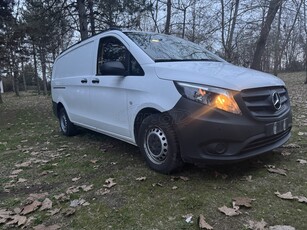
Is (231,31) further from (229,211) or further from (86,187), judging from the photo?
(229,211)

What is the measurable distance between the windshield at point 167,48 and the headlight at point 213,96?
0.86 meters

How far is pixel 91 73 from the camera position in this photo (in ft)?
16.3

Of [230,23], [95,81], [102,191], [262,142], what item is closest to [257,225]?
[262,142]

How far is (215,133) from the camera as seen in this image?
10.1 feet

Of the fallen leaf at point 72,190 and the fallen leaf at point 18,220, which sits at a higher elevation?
the fallen leaf at point 72,190

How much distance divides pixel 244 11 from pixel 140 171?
35.3ft

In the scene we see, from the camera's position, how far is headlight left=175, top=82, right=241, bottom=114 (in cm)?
308

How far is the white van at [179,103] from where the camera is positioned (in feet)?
10.2

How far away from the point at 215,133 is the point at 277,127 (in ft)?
2.85

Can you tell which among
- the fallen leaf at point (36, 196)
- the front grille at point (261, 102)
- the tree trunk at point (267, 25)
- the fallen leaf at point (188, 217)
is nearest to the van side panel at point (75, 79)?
the fallen leaf at point (36, 196)

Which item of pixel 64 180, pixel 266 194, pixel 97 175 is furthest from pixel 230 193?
pixel 64 180

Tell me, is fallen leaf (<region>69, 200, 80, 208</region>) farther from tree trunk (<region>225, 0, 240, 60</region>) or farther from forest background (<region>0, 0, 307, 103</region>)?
tree trunk (<region>225, 0, 240, 60</region>)

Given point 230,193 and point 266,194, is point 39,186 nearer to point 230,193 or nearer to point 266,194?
point 230,193

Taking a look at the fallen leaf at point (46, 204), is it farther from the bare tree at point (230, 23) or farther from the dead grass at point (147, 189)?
the bare tree at point (230, 23)
